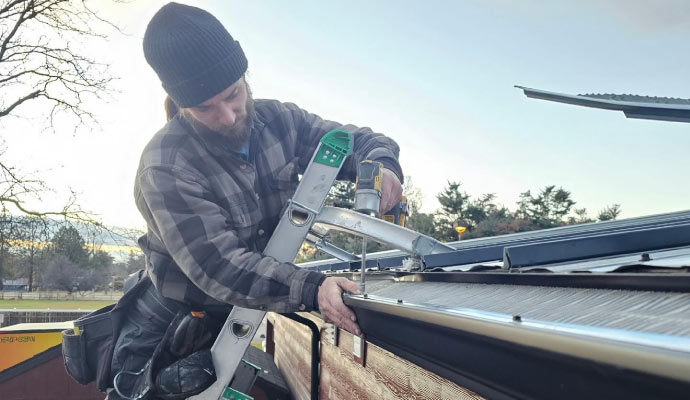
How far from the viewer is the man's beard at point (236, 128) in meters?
2.10

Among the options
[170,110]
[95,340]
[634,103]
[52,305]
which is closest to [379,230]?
[170,110]

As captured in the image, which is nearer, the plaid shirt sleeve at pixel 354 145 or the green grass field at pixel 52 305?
the plaid shirt sleeve at pixel 354 145

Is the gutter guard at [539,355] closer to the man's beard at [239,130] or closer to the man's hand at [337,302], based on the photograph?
the man's hand at [337,302]

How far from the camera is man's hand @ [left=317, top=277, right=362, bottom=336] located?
1.60 m

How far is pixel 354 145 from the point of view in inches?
94.4

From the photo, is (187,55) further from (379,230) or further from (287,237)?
(379,230)

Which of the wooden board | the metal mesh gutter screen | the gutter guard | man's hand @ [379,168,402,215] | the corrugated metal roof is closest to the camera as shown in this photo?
the gutter guard

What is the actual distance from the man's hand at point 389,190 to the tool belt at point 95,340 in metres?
1.38

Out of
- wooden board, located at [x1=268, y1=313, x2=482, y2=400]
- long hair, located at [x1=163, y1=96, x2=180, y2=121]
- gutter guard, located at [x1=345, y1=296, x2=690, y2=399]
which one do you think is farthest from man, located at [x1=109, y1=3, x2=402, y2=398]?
gutter guard, located at [x1=345, y1=296, x2=690, y2=399]

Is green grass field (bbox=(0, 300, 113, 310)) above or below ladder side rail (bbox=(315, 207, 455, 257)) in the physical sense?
below

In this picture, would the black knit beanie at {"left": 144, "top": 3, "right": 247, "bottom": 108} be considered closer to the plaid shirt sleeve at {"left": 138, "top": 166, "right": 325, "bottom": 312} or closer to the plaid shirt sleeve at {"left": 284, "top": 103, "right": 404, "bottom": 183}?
the plaid shirt sleeve at {"left": 138, "top": 166, "right": 325, "bottom": 312}

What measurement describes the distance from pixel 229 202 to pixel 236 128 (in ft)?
1.15

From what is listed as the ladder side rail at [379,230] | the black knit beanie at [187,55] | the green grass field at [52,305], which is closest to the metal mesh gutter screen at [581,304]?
the ladder side rail at [379,230]

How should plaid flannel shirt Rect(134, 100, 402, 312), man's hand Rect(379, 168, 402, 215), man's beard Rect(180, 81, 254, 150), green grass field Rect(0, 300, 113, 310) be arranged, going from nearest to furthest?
plaid flannel shirt Rect(134, 100, 402, 312) < man's hand Rect(379, 168, 402, 215) < man's beard Rect(180, 81, 254, 150) < green grass field Rect(0, 300, 113, 310)
